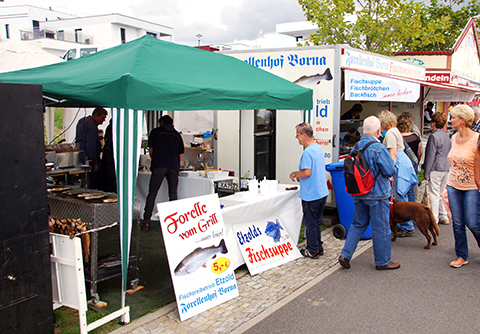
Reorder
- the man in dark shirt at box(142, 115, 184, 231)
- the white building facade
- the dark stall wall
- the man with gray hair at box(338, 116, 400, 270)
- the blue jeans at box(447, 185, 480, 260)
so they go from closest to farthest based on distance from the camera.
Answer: the dark stall wall
the man with gray hair at box(338, 116, 400, 270)
the blue jeans at box(447, 185, 480, 260)
the man in dark shirt at box(142, 115, 184, 231)
the white building facade

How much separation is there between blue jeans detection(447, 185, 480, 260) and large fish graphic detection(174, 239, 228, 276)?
275cm

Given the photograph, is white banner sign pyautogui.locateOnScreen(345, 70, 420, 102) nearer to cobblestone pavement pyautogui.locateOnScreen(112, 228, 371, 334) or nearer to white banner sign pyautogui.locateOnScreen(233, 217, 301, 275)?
white banner sign pyautogui.locateOnScreen(233, 217, 301, 275)

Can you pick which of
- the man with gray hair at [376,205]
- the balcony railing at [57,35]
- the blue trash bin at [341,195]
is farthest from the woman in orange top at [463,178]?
the balcony railing at [57,35]

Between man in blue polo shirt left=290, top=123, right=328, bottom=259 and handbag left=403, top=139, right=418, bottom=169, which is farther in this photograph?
handbag left=403, top=139, right=418, bottom=169

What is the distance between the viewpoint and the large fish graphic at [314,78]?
692 cm

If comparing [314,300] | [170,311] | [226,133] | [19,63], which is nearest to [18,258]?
[170,311]

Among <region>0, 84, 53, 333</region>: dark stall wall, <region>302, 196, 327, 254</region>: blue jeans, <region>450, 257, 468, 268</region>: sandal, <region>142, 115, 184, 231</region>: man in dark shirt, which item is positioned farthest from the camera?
<region>142, 115, 184, 231</region>: man in dark shirt

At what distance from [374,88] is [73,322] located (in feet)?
19.8

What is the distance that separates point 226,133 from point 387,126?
3.21 metres

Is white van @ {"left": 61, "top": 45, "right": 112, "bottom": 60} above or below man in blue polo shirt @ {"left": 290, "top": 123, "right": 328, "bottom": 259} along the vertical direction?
above

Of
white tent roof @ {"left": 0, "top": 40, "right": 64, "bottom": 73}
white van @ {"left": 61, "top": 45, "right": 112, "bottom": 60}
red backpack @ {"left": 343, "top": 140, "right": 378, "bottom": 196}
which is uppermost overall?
white van @ {"left": 61, "top": 45, "right": 112, "bottom": 60}

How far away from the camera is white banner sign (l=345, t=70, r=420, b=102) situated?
691 cm

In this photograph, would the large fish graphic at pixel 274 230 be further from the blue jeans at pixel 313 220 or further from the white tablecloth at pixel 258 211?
the blue jeans at pixel 313 220

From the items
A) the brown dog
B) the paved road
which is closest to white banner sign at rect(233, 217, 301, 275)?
the paved road
